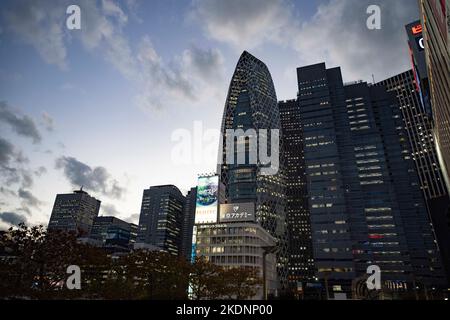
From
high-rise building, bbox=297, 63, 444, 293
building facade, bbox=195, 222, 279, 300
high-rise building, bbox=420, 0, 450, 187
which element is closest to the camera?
high-rise building, bbox=420, 0, 450, 187

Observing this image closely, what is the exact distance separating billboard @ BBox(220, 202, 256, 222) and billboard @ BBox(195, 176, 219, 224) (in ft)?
12.1

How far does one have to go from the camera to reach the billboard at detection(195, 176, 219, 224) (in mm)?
104438

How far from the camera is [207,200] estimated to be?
106750 mm

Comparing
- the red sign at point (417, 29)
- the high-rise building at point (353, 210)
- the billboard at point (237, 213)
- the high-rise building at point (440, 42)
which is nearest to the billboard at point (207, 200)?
the billboard at point (237, 213)

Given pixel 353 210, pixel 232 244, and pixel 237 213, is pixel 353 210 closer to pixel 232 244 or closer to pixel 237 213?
Answer: pixel 237 213

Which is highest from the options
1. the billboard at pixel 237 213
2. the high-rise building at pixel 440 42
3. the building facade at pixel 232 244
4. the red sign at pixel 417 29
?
the red sign at pixel 417 29

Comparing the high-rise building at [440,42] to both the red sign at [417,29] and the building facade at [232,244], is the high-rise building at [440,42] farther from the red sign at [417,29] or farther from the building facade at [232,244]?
the building facade at [232,244]

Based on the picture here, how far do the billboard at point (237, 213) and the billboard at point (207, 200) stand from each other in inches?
145

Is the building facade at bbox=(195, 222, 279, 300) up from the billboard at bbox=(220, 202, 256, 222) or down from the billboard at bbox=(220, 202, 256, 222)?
down

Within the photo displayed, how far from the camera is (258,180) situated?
195250mm

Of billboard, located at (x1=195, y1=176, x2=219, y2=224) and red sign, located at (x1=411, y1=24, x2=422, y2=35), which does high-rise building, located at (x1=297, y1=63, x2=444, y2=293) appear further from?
red sign, located at (x1=411, y1=24, x2=422, y2=35)

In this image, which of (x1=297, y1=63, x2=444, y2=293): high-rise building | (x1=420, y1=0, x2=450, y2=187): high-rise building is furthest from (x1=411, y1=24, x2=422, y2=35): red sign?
(x1=297, y1=63, x2=444, y2=293): high-rise building

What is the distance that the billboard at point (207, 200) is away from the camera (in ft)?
343
